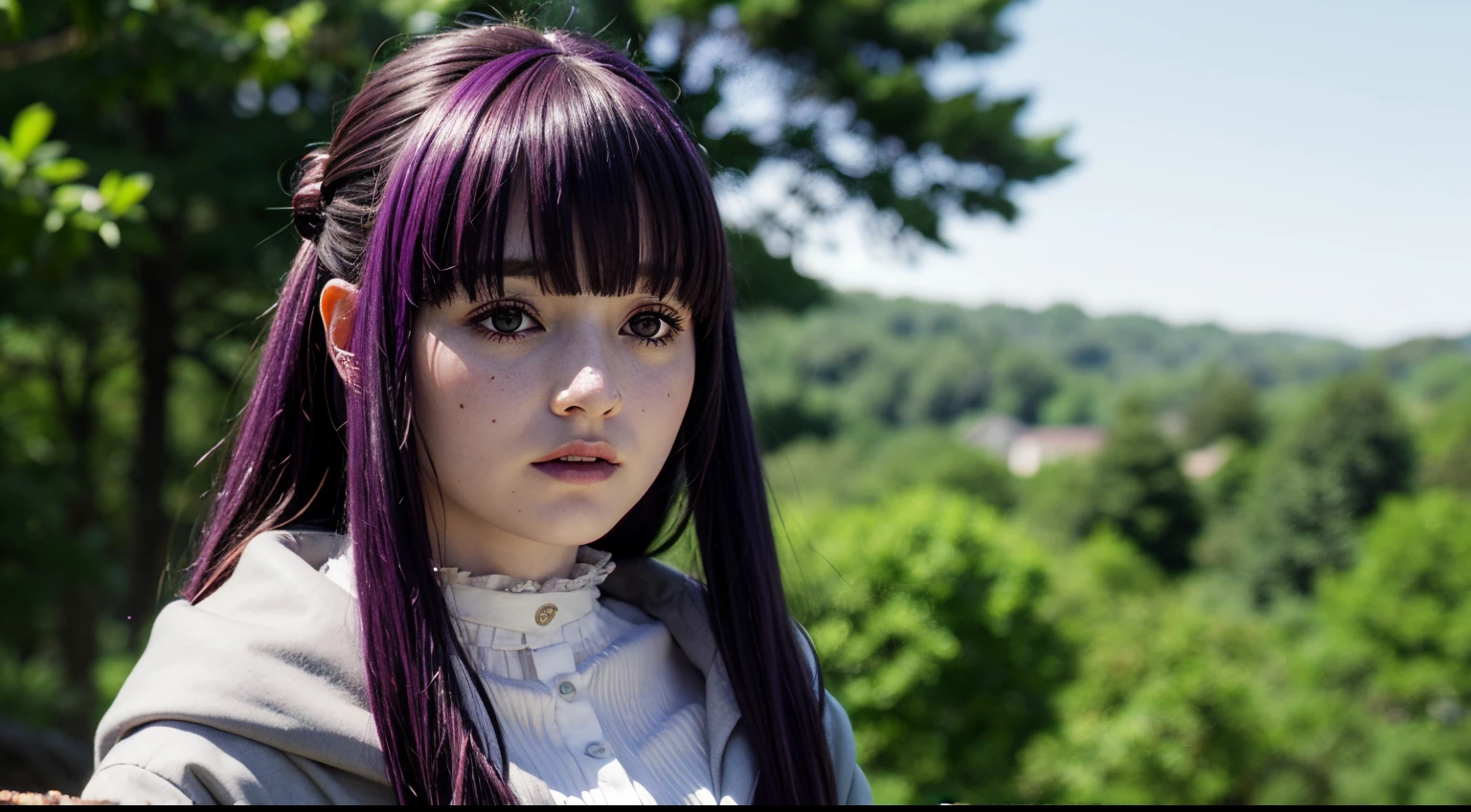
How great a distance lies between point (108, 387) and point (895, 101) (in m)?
11.1

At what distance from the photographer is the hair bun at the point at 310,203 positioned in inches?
55.7

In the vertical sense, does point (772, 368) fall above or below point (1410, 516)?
above

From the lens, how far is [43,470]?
854 centimetres

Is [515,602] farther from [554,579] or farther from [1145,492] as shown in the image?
[1145,492]

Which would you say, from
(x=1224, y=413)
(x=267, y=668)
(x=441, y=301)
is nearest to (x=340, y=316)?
(x=441, y=301)

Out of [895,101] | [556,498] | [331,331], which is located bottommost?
[556,498]

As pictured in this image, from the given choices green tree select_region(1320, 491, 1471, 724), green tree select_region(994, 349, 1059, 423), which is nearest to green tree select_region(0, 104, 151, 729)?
green tree select_region(1320, 491, 1471, 724)

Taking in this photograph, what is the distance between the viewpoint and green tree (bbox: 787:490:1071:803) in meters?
9.28

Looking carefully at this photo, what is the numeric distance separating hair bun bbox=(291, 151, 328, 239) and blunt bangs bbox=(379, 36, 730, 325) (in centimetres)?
22

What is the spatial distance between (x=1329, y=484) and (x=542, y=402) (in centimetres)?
3156

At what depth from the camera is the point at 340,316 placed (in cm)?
131

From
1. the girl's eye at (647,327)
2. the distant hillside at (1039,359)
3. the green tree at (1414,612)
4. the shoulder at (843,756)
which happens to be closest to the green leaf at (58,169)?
the girl's eye at (647,327)

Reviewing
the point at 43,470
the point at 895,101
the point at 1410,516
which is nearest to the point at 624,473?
the point at 895,101

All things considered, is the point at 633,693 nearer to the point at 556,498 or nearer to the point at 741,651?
the point at 741,651
